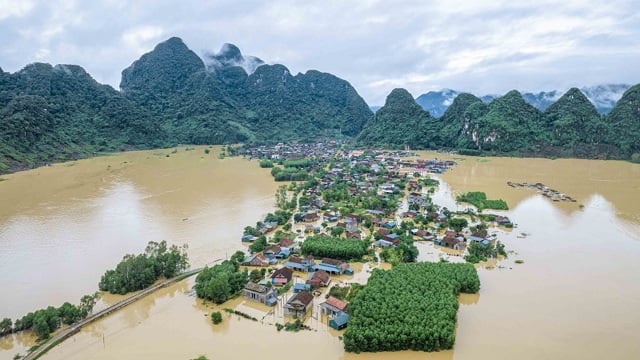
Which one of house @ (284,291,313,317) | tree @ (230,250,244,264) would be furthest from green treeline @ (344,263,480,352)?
tree @ (230,250,244,264)

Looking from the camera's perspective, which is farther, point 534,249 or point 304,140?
point 304,140

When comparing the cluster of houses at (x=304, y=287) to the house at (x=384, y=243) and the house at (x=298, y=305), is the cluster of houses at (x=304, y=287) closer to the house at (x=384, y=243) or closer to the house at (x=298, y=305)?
the house at (x=298, y=305)

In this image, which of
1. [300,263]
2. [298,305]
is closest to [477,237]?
[300,263]

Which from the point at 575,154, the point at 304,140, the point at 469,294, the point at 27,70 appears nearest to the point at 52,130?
the point at 27,70

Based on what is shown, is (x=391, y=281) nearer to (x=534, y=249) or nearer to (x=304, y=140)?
(x=534, y=249)

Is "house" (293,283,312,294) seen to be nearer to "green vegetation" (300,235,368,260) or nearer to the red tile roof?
the red tile roof

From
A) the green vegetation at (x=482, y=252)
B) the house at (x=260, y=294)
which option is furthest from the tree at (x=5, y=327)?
the green vegetation at (x=482, y=252)
